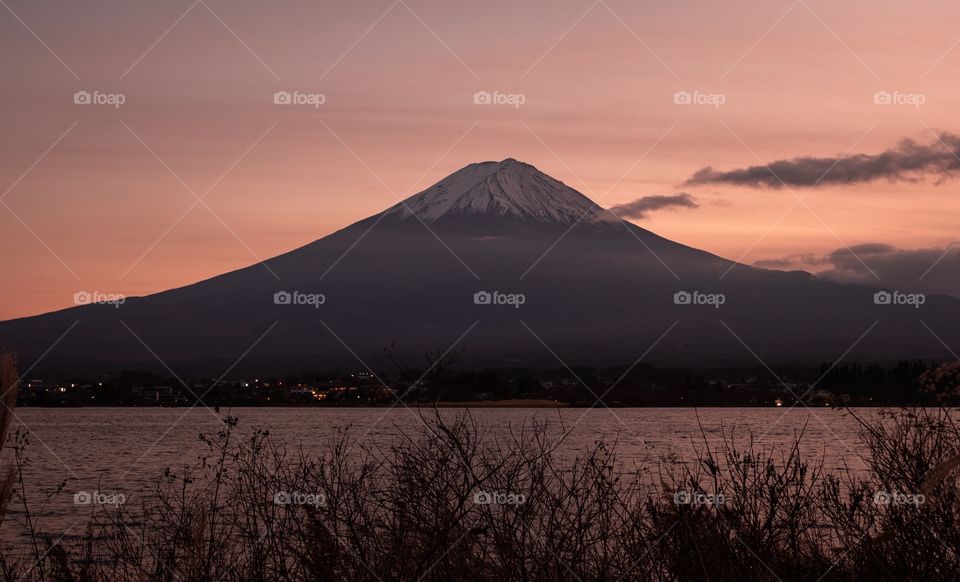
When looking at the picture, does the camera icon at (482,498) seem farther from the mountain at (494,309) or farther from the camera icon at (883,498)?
the mountain at (494,309)

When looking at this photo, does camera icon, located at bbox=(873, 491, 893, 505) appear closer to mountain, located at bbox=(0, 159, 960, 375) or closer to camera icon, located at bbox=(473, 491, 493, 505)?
camera icon, located at bbox=(473, 491, 493, 505)

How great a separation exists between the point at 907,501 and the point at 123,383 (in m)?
141

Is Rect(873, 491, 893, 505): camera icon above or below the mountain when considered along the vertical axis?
below

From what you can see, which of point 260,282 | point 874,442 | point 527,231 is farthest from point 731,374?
point 874,442

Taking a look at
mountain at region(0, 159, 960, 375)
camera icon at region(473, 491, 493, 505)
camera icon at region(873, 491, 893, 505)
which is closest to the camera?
camera icon at region(873, 491, 893, 505)

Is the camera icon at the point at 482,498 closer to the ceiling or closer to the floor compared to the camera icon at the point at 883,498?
closer to the ceiling

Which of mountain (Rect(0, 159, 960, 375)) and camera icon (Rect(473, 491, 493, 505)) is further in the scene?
mountain (Rect(0, 159, 960, 375))

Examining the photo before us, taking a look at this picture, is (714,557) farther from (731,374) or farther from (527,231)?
(527,231)

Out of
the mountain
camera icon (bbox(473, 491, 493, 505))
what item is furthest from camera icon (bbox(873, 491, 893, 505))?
the mountain

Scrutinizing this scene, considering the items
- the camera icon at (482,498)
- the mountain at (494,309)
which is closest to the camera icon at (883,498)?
the camera icon at (482,498)

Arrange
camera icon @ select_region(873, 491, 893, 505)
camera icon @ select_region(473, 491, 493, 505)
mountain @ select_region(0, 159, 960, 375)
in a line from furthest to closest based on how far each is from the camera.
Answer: mountain @ select_region(0, 159, 960, 375) → camera icon @ select_region(473, 491, 493, 505) → camera icon @ select_region(873, 491, 893, 505)

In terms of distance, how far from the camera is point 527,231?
16175 cm

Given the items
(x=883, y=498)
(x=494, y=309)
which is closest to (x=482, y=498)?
(x=883, y=498)

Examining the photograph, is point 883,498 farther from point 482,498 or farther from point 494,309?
point 494,309
